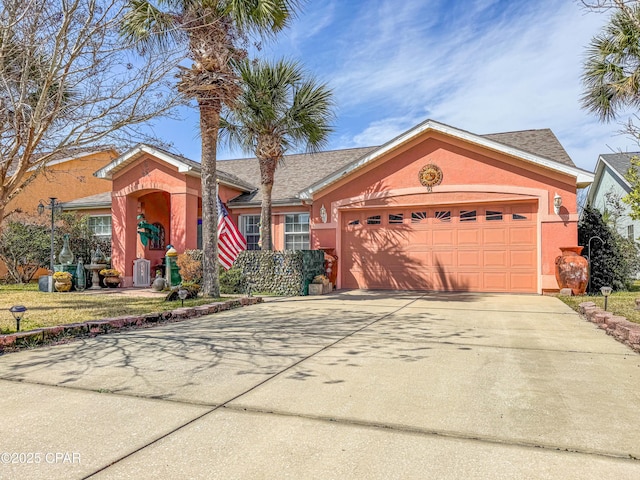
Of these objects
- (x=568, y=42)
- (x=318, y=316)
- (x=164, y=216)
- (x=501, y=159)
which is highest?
(x=568, y=42)

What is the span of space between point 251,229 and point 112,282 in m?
5.21

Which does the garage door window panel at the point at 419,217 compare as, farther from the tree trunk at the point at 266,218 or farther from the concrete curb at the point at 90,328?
the concrete curb at the point at 90,328

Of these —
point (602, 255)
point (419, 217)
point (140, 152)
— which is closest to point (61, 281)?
point (140, 152)

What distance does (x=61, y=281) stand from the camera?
43.0 ft

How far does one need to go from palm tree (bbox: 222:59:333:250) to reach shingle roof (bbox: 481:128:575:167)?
5.32m

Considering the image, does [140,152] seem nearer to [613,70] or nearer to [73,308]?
[73,308]

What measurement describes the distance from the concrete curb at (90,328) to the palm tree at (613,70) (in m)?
11.1

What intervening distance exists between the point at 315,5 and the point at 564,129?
11414 mm

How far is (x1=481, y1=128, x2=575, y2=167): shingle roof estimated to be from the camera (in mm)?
13227

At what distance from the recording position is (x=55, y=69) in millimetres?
6023

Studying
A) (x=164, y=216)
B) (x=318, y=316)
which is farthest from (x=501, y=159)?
Result: (x=164, y=216)

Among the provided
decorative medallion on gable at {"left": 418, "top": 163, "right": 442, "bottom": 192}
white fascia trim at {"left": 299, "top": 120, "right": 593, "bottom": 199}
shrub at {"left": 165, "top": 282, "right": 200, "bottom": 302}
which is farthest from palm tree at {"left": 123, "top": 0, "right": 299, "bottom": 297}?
decorative medallion on gable at {"left": 418, "top": 163, "right": 442, "bottom": 192}

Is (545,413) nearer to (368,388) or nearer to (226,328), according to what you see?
(368,388)

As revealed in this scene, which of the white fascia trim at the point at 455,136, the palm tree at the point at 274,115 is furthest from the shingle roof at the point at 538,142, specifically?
the palm tree at the point at 274,115
